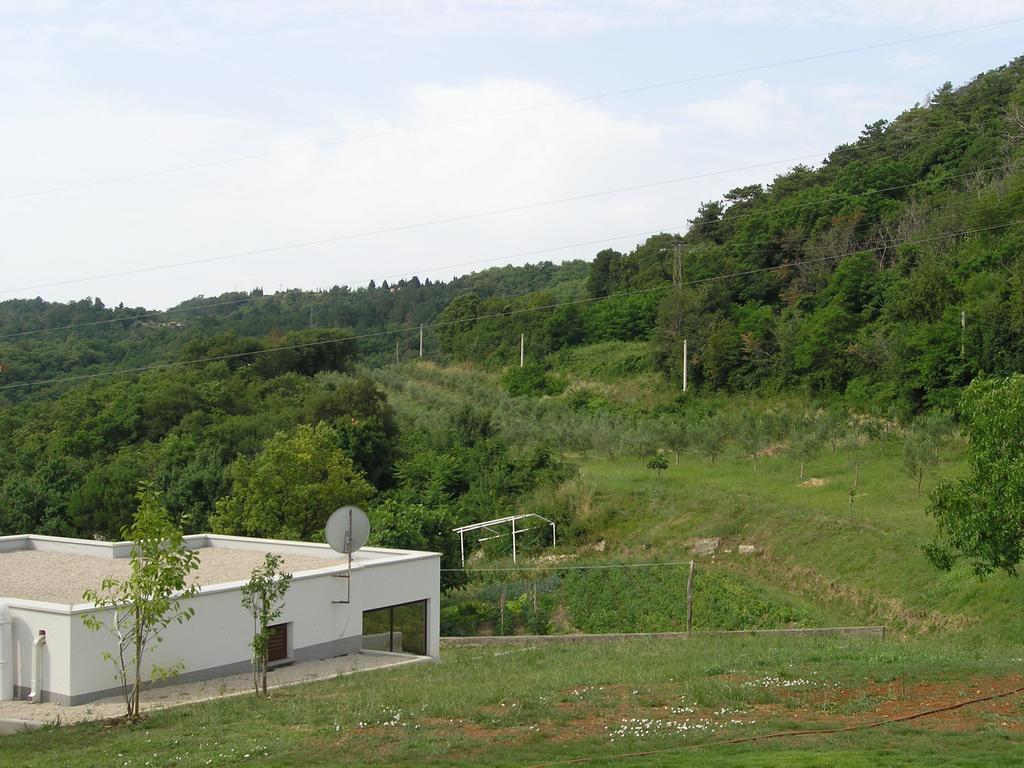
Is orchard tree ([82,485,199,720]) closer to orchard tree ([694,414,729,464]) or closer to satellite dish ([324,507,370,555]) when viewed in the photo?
satellite dish ([324,507,370,555])

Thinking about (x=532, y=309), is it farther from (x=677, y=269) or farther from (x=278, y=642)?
(x=278, y=642)

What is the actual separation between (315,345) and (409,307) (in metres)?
43.2

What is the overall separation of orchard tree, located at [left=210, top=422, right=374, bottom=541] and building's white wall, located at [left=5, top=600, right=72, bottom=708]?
18919mm

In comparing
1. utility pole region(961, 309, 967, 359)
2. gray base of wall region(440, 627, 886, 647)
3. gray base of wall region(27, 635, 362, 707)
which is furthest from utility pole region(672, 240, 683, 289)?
gray base of wall region(27, 635, 362, 707)

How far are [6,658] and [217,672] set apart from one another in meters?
3.10

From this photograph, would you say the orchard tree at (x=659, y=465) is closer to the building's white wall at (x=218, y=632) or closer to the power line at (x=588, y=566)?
the power line at (x=588, y=566)

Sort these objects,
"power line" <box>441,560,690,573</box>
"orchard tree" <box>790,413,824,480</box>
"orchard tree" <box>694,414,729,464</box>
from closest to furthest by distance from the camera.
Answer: "power line" <box>441,560,690,573</box> < "orchard tree" <box>790,413,824,480</box> < "orchard tree" <box>694,414,729,464</box>

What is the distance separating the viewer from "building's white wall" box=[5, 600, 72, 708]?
48.5 ft

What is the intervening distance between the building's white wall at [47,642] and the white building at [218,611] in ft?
0.05

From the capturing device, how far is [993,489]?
61.0 feet

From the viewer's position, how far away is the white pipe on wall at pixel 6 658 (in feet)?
49.8

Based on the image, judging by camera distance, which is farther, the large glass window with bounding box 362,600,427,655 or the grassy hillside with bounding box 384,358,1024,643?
the grassy hillside with bounding box 384,358,1024,643

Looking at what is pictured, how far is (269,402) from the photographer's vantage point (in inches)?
2403

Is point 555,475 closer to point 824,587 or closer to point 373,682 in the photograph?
point 824,587
